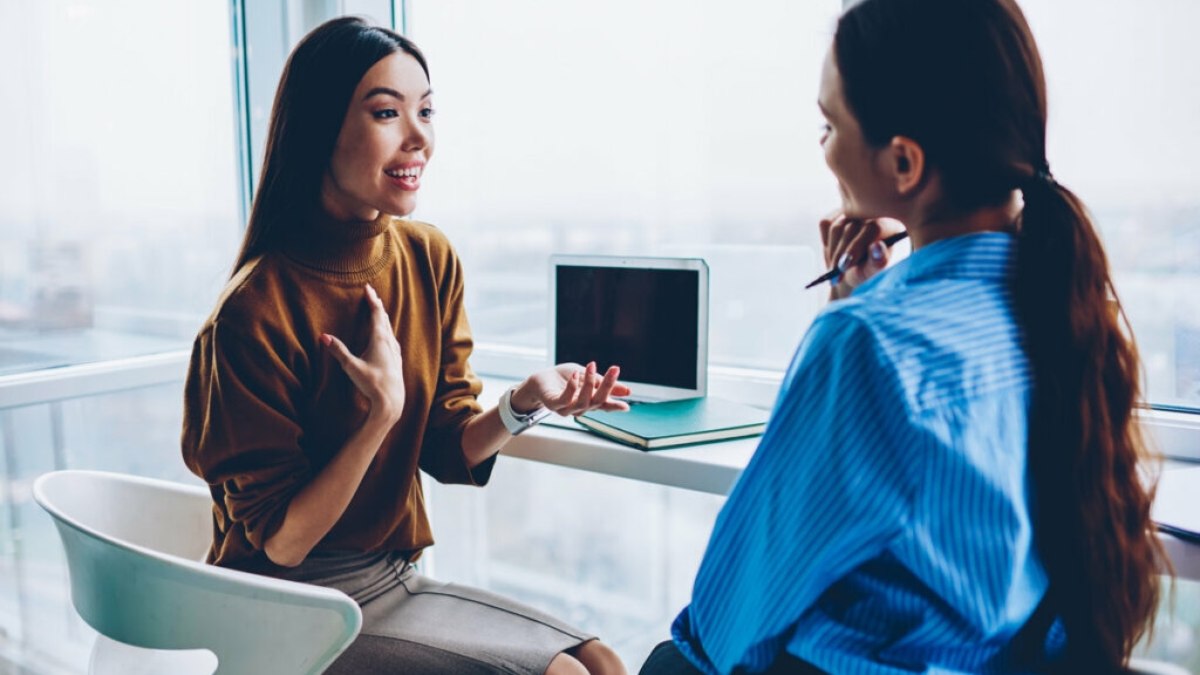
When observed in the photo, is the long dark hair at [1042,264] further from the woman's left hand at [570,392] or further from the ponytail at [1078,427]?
the woman's left hand at [570,392]

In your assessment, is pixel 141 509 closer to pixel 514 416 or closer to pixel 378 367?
pixel 378 367

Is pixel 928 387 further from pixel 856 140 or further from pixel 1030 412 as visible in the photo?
pixel 856 140

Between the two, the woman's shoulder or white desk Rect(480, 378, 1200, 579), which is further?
white desk Rect(480, 378, 1200, 579)

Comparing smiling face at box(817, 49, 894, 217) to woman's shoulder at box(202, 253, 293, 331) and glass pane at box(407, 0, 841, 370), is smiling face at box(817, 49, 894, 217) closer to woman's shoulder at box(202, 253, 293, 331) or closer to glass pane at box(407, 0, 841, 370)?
woman's shoulder at box(202, 253, 293, 331)

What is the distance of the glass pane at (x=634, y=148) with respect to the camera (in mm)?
1730

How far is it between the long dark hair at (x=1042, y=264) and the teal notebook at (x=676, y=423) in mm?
551

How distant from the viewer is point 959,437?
71cm

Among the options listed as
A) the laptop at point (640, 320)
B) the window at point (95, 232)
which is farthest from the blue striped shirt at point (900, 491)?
the window at point (95, 232)

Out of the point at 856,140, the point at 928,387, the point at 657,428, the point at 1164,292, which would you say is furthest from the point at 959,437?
the point at 1164,292

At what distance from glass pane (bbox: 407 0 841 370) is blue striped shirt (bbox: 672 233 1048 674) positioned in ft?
3.21

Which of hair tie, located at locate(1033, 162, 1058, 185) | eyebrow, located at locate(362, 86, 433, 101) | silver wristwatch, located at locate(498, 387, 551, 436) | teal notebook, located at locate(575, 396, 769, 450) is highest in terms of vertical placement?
eyebrow, located at locate(362, 86, 433, 101)

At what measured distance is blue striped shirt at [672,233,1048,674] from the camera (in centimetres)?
70

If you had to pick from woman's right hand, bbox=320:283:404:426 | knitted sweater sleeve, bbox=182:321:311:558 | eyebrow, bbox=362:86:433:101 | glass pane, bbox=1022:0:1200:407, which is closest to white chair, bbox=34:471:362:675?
knitted sweater sleeve, bbox=182:321:311:558

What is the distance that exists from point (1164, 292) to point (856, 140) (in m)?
0.89
